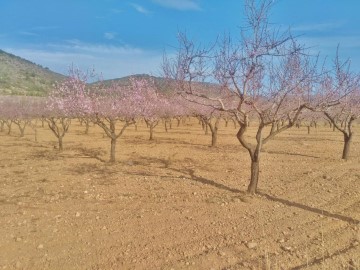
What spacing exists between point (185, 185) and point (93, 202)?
3258 mm

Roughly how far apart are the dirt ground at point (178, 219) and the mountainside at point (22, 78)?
80573 millimetres

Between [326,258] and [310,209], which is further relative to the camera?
[310,209]

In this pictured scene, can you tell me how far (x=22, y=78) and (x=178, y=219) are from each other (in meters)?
109

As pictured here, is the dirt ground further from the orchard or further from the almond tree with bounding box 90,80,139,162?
the almond tree with bounding box 90,80,139,162

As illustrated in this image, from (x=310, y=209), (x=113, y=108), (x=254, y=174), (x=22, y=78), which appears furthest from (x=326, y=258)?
(x=22, y=78)

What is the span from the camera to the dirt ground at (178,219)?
19.7 feet

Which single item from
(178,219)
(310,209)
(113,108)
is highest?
(113,108)

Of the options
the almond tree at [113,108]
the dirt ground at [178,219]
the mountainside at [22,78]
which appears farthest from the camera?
the mountainside at [22,78]

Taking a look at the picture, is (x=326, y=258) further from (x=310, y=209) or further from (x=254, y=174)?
(x=254, y=174)

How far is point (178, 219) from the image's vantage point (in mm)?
8102

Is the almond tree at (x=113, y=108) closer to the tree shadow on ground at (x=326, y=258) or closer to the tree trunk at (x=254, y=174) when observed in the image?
the tree trunk at (x=254, y=174)

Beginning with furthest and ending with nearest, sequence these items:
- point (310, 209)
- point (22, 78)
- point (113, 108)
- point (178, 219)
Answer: point (22, 78) < point (113, 108) < point (310, 209) < point (178, 219)

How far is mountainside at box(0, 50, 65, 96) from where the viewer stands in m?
90.8

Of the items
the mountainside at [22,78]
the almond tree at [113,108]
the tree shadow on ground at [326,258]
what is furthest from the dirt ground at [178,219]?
the mountainside at [22,78]
